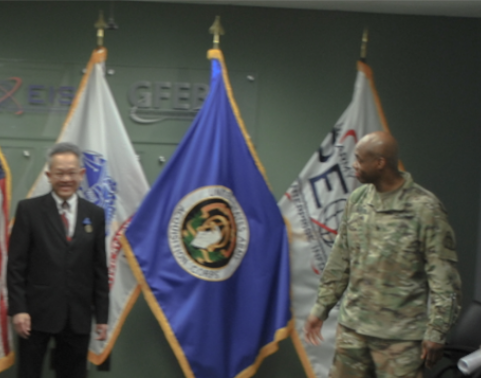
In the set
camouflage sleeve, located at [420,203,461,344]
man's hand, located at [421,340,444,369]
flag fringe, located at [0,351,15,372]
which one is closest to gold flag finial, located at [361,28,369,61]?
camouflage sleeve, located at [420,203,461,344]

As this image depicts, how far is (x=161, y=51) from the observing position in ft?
11.4

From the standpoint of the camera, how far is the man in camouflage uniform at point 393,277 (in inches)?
88.9

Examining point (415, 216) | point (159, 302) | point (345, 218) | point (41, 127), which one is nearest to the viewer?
point (415, 216)

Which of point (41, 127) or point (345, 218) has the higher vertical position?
point (41, 127)

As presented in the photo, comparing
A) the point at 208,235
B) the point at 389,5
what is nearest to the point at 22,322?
the point at 208,235

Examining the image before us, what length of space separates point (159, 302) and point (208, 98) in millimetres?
1099

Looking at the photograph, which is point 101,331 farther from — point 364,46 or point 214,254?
point 364,46

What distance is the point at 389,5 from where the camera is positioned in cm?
336

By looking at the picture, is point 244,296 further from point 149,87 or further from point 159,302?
point 149,87

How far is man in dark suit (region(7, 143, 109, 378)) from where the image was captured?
2.60 meters

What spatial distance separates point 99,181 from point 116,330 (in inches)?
31.0

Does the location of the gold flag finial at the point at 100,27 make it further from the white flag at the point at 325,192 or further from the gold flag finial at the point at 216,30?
the white flag at the point at 325,192

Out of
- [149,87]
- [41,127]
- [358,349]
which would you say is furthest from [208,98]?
[358,349]

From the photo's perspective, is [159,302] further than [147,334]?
No
